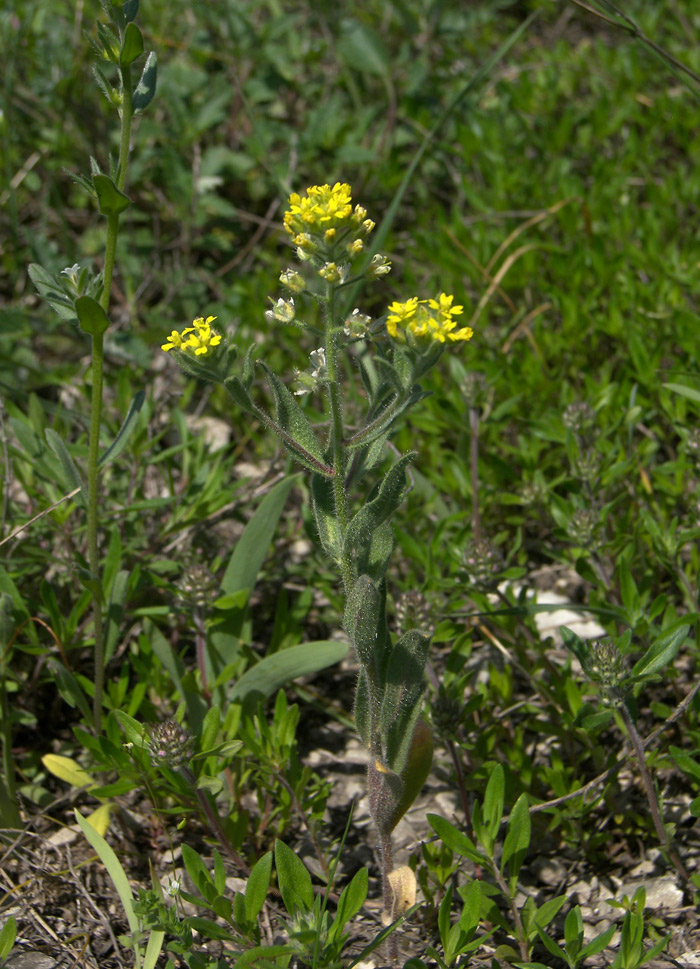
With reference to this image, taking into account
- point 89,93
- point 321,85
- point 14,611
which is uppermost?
point 321,85

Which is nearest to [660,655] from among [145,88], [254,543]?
[254,543]

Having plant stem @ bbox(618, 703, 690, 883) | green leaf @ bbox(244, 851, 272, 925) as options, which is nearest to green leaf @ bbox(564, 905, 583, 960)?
plant stem @ bbox(618, 703, 690, 883)

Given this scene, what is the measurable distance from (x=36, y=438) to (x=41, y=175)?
2.54 m

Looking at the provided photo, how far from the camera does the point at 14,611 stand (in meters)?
2.73

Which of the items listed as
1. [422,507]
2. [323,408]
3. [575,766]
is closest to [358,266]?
[323,408]

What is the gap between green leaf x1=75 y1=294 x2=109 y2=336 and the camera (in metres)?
2.18

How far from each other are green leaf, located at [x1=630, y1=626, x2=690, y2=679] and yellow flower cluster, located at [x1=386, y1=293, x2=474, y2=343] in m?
0.99

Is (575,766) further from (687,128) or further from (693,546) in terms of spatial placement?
(687,128)

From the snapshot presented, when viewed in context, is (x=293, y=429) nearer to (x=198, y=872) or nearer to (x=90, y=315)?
(x=90, y=315)

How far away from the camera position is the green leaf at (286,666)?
2590 millimetres

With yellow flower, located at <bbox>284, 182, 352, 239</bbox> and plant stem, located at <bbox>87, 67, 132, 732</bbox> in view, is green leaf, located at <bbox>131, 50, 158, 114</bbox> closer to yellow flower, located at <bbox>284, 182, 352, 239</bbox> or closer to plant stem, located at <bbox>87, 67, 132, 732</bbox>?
plant stem, located at <bbox>87, 67, 132, 732</bbox>

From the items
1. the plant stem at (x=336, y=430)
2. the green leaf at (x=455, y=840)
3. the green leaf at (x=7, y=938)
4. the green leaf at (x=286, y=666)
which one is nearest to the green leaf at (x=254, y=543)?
the green leaf at (x=286, y=666)

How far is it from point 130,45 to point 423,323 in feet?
3.25

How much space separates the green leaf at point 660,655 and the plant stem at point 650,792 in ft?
0.34
